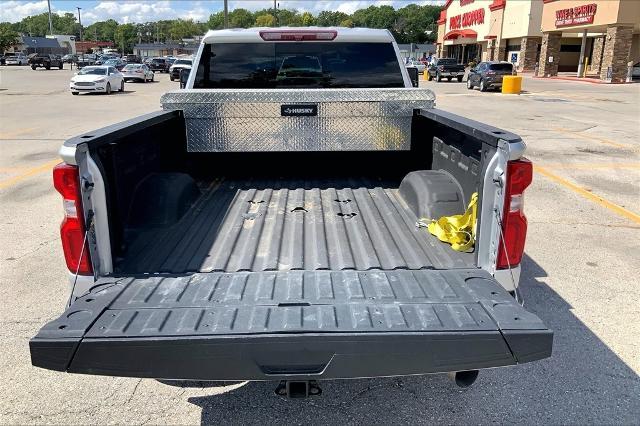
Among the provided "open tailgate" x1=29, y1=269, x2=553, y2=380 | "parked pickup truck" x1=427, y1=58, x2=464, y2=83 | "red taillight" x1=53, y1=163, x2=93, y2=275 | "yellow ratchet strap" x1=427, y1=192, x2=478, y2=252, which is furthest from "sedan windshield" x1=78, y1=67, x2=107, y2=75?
"open tailgate" x1=29, y1=269, x2=553, y2=380

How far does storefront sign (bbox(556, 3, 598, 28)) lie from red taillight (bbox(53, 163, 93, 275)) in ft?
140

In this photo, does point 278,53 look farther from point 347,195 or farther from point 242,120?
point 347,195

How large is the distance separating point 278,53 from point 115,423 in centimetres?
352

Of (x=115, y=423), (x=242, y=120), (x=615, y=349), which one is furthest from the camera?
(x=242, y=120)

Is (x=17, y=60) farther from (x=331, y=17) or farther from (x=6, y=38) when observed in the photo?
(x=331, y=17)

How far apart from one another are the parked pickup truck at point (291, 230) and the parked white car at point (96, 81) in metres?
26.5

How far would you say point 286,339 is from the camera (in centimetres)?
225

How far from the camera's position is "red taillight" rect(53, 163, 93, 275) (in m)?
2.68

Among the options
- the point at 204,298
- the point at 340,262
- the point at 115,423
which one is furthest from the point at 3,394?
the point at 340,262

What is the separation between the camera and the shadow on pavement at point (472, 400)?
3.11 m

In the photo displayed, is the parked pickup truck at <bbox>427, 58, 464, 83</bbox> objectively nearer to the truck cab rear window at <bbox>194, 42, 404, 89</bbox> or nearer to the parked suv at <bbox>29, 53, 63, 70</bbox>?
the truck cab rear window at <bbox>194, 42, 404, 89</bbox>

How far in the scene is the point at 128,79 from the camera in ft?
137

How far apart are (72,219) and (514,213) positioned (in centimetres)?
232

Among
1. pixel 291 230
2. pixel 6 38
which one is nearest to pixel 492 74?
pixel 291 230
